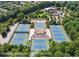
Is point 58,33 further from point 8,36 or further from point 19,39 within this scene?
point 8,36

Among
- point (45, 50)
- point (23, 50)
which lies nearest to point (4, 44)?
point (23, 50)

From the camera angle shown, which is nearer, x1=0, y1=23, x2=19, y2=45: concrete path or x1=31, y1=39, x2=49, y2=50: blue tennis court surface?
x1=31, y1=39, x2=49, y2=50: blue tennis court surface

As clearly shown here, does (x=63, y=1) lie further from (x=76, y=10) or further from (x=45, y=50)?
(x=45, y=50)

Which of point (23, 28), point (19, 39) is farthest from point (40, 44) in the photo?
point (23, 28)

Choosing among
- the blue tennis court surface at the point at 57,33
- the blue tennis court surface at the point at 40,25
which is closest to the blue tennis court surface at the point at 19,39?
the blue tennis court surface at the point at 40,25

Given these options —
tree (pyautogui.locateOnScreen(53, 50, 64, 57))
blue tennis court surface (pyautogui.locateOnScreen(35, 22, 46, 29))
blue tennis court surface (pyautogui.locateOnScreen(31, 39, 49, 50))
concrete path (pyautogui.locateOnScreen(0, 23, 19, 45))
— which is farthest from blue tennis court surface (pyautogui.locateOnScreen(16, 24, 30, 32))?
tree (pyautogui.locateOnScreen(53, 50, 64, 57))

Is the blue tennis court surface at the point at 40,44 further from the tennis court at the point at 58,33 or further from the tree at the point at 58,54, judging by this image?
the tree at the point at 58,54

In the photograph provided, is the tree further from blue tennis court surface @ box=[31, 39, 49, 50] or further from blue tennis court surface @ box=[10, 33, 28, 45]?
blue tennis court surface @ box=[10, 33, 28, 45]
